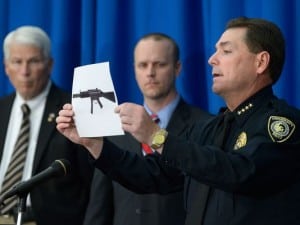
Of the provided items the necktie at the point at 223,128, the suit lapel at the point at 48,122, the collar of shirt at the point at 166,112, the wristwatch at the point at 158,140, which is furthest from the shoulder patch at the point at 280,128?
the suit lapel at the point at 48,122

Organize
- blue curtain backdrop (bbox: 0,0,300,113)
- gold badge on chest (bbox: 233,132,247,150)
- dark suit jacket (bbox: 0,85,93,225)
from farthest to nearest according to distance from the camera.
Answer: dark suit jacket (bbox: 0,85,93,225) < blue curtain backdrop (bbox: 0,0,300,113) < gold badge on chest (bbox: 233,132,247,150)

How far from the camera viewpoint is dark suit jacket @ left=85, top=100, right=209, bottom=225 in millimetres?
2752

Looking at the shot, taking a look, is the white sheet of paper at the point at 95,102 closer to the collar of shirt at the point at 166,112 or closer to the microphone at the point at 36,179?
the microphone at the point at 36,179

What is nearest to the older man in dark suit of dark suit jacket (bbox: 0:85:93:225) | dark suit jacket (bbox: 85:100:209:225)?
dark suit jacket (bbox: 0:85:93:225)

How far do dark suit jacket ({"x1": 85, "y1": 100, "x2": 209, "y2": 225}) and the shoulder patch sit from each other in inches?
32.0

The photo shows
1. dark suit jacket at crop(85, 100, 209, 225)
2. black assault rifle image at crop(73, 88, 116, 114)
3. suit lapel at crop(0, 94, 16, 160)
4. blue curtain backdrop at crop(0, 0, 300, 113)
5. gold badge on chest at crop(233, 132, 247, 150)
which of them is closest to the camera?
black assault rifle image at crop(73, 88, 116, 114)

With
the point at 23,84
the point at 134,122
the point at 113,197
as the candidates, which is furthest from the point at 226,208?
the point at 23,84

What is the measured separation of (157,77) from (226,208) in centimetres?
111

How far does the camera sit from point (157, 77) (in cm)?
303

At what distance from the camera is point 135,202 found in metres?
2.80

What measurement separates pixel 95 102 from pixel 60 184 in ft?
3.84

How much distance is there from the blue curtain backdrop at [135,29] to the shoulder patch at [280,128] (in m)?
0.91

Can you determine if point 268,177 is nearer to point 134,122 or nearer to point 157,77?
point 134,122

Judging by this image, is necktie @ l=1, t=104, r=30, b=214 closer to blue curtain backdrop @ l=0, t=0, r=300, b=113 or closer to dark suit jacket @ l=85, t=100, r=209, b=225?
dark suit jacket @ l=85, t=100, r=209, b=225
